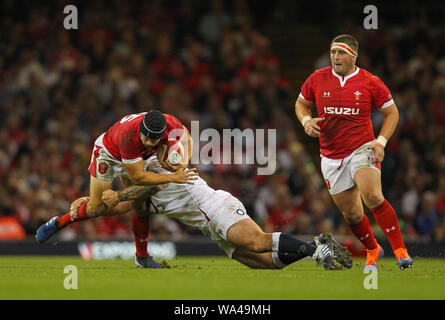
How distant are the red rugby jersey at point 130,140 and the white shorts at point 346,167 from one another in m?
1.74

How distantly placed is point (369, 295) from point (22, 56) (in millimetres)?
12764

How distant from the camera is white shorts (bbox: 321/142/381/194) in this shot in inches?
358

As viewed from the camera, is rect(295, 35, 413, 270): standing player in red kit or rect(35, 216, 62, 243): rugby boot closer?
rect(295, 35, 413, 270): standing player in red kit

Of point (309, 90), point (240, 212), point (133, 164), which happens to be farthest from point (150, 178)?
point (309, 90)

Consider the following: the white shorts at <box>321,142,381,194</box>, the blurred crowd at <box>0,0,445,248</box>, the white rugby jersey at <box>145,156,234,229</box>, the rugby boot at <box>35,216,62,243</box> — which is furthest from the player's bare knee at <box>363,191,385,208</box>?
the blurred crowd at <box>0,0,445,248</box>

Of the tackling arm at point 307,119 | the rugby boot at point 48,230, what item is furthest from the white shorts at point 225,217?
the rugby boot at point 48,230

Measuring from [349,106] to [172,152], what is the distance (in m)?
2.02

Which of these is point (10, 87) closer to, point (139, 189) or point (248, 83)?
point (248, 83)

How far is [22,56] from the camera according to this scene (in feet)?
59.1

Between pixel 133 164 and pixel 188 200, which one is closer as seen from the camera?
pixel 133 164

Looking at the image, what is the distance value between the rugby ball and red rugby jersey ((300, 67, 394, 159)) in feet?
5.54

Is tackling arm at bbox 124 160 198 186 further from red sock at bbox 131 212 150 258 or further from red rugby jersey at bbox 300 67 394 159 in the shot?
red rugby jersey at bbox 300 67 394 159

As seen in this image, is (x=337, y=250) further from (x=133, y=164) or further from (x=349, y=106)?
(x=133, y=164)

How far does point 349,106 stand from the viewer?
927cm
